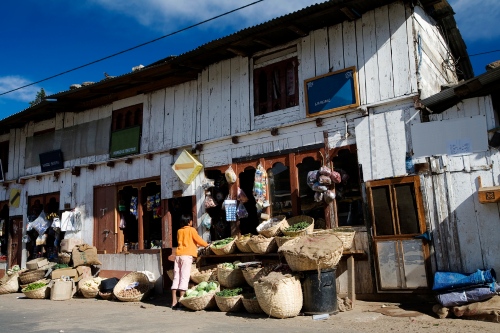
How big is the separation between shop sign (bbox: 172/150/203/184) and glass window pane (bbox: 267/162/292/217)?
196 centimetres

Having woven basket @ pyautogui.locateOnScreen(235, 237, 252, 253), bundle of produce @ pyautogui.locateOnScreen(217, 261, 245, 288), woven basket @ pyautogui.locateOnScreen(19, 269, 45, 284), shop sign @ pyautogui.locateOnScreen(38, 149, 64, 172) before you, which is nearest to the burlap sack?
woven basket @ pyautogui.locateOnScreen(19, 269, 45, 284)

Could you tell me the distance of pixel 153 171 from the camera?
12.2 metres

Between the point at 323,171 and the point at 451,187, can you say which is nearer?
the point at 451,187

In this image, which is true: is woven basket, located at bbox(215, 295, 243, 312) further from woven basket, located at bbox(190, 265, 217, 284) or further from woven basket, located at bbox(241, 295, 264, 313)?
woven basket, located at bbox(190, 265, 217, 284)

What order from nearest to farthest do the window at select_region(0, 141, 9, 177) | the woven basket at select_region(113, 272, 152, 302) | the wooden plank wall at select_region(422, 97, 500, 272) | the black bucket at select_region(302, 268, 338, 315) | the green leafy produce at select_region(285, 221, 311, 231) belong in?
the black bucket at select_region(302, 268, 338, 315), the wooden plank wall at select_region(422, 97, 500, 272), the green leafy produce at select_region(285, 221, 311, 231), the woven basket at select_region(113, 272, 152, 302), the window at select_region(0, 141, 9, 177)

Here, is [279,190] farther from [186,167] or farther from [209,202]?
[186,167]

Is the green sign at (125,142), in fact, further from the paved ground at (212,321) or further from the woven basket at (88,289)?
the paved ground at (212,321)

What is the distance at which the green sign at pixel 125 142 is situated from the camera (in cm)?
1265

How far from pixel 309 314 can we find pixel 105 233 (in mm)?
7781

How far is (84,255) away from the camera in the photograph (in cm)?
1220

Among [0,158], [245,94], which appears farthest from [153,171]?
[0,158]

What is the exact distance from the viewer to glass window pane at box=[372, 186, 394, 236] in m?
8.13

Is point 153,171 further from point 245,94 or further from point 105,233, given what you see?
point 245,94

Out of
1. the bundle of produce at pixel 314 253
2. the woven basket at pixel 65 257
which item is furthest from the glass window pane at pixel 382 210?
the woven basket at pixel 65 257
